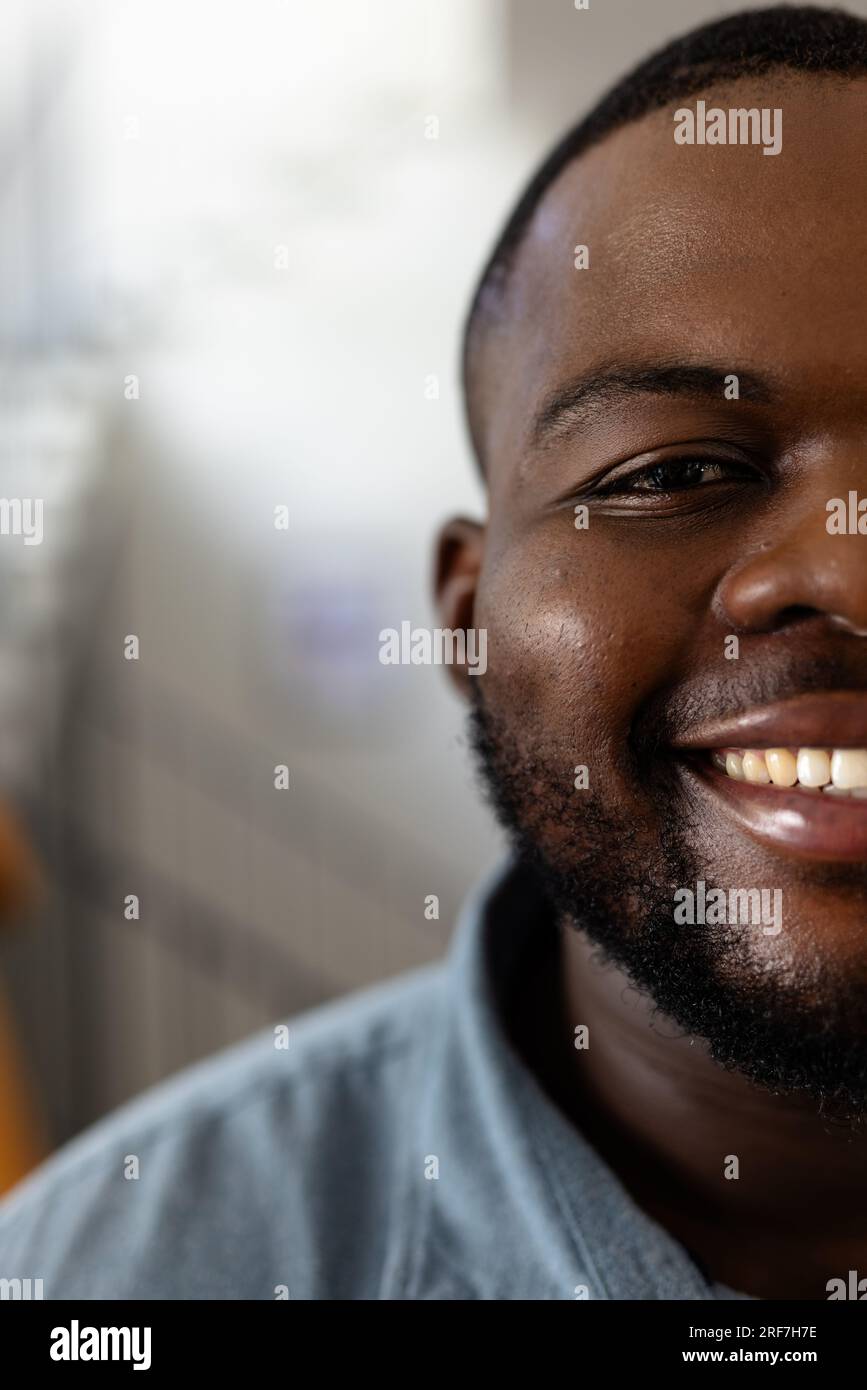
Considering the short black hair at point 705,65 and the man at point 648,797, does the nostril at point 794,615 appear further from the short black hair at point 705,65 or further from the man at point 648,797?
the short black hair at point 705,65

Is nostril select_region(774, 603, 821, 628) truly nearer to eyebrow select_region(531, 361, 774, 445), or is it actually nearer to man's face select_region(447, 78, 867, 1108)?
man's face select_region(447, 78, 867, 1108)

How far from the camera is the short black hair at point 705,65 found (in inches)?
32.6

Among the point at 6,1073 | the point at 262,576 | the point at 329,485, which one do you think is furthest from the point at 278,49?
the point at 6,1073

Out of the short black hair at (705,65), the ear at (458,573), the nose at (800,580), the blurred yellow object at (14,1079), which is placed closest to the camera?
the nose at (800,580)

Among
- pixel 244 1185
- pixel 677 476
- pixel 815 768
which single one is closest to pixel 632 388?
pixel 677 476

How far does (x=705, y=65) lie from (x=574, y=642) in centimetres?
43

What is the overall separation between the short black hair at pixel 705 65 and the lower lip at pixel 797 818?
0.46 meters

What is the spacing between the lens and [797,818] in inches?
28.8

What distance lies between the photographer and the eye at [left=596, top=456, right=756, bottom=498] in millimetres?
771

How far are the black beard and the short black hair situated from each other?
1.34 ft

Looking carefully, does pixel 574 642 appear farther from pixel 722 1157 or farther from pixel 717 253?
pixel 722 1157

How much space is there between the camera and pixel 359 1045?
1.04m

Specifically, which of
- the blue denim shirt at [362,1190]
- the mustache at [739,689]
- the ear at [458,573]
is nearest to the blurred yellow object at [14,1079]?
the blue denim shirt at [362,1190]

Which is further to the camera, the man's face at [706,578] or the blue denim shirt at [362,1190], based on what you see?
Result: the blue denim shirt at [362,1190]
